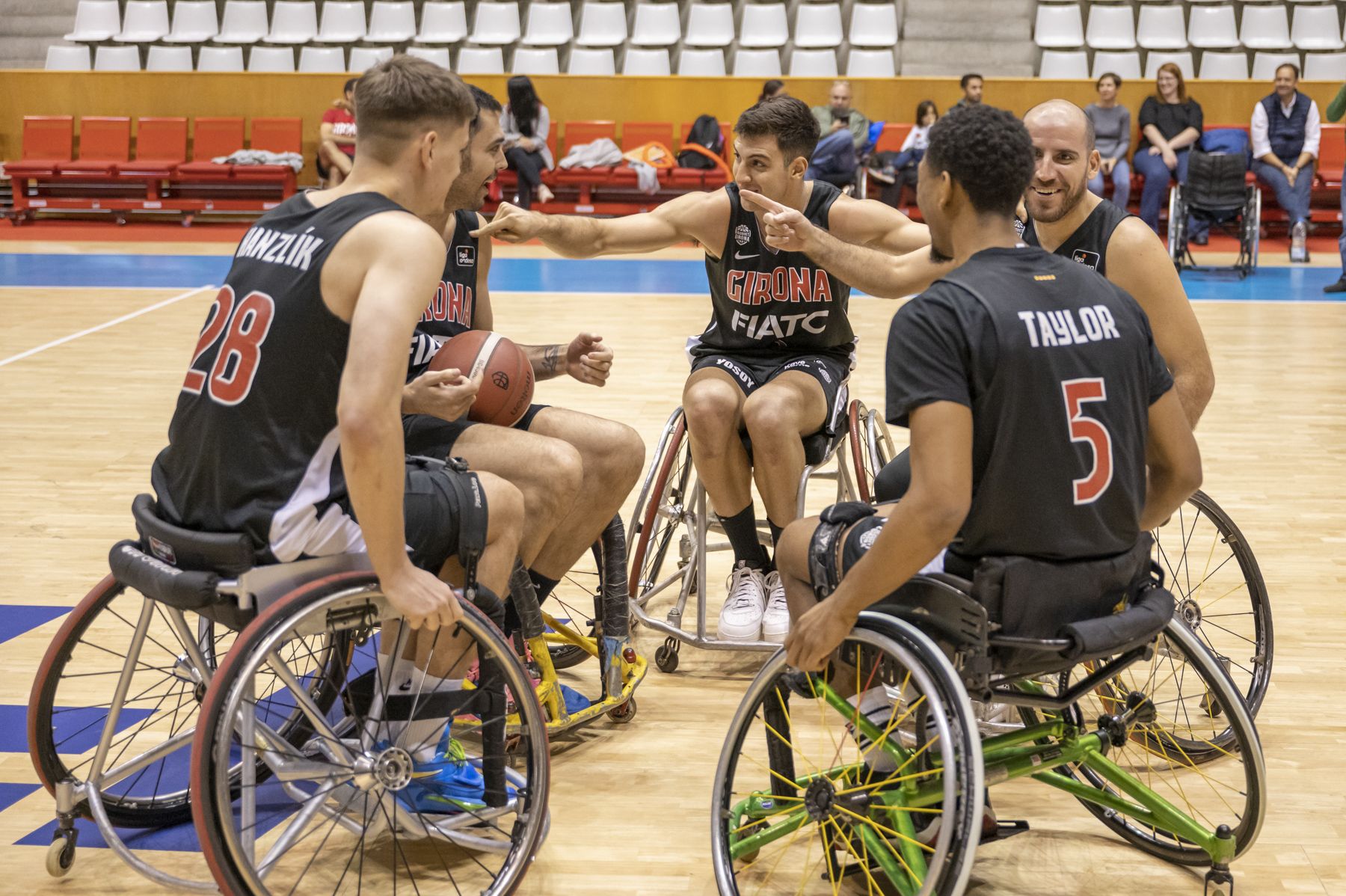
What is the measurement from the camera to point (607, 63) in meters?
13.4

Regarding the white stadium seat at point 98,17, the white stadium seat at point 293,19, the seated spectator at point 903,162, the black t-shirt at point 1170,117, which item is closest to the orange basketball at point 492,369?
the seated spectator at point 903,162

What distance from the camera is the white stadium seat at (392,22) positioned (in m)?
13.9

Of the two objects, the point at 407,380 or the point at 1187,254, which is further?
the point at 1187,254

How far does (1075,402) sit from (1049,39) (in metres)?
12.3

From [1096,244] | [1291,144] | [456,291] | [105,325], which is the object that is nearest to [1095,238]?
[1096,244]

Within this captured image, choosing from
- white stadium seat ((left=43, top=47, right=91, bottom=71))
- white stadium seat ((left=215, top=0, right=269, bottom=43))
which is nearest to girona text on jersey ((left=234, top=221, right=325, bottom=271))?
white stadium seat ((left=215, top=0, right=269, bottom=43))

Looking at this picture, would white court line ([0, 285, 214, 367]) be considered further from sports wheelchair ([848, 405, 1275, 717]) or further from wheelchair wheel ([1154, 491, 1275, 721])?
wheelchair wheel ([1154, 491, 1275, 721])

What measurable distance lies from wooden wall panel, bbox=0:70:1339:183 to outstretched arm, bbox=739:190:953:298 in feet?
32.2

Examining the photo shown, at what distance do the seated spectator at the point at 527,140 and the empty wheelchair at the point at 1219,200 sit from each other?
5225 millimetres

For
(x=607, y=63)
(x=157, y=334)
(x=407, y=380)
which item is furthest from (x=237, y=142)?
(x=407, y=380)

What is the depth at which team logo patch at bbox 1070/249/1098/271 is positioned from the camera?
111 inches

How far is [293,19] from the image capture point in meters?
14.0

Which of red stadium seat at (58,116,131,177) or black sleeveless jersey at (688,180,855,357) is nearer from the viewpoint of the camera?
black sleeveless jersey at (688,180,855,357)

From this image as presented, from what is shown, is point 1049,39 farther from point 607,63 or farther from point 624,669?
point 624,669
